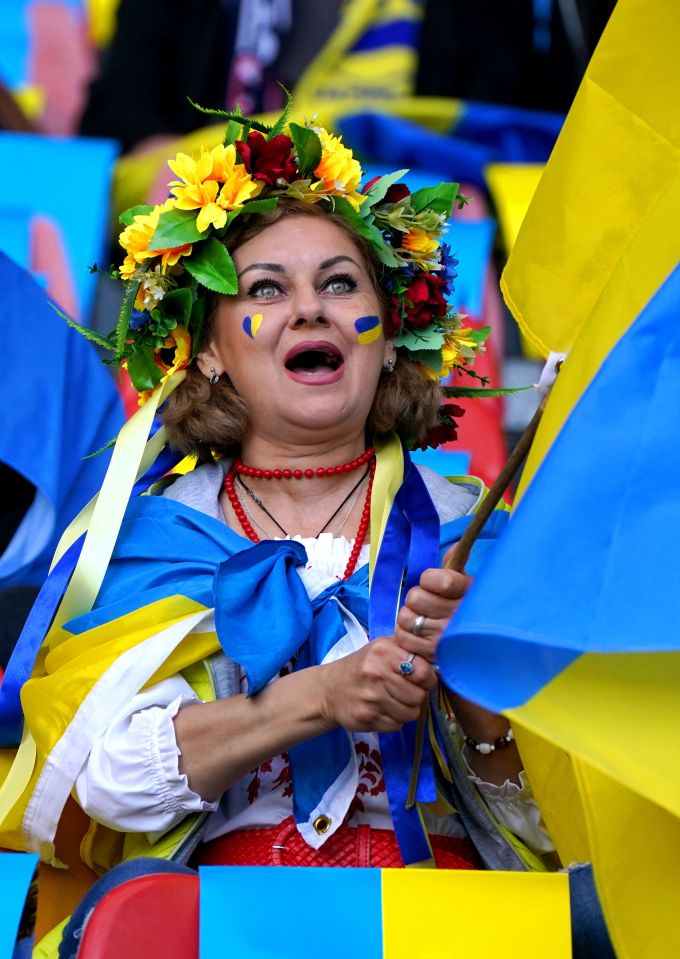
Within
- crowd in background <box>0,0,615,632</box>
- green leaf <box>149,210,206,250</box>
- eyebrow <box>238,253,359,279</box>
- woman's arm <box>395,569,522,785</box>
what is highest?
crowd in background <box>0,0,615,632</box>

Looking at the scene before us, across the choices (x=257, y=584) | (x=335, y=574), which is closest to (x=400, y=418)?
(x=335, y=574)

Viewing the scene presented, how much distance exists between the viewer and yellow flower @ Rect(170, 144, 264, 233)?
3.01 metres

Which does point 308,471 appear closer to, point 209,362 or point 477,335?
point 209,362

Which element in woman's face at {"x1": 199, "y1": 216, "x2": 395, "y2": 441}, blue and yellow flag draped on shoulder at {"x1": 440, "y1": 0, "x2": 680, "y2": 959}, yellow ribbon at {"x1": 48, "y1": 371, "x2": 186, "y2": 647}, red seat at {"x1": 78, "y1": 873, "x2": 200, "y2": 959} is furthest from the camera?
woman's face at {"x1": 199, "y1": 216, "x2": 395, "y2": 441}

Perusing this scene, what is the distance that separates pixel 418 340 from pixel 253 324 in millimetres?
398

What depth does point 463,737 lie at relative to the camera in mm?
2674

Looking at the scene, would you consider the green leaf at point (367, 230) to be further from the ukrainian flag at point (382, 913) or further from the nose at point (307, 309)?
the ukrainian flag at point (382, 913)

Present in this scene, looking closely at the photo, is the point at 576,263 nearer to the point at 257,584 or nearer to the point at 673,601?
the point at 257,584

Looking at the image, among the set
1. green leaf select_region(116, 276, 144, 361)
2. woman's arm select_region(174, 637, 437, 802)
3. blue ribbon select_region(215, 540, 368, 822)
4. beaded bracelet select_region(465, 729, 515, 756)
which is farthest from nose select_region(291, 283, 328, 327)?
beaded bracelet select_region(465, 729, 515, 756)

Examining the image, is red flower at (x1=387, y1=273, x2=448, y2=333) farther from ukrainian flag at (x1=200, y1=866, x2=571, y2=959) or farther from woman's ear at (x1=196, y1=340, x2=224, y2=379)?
ukrainian flag at (x1=200, y1=866, x2=571, y2=959)

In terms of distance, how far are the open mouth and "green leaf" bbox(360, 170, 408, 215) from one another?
364 mm

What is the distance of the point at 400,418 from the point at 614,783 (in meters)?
1.17

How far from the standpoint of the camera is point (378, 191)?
10.4 feet

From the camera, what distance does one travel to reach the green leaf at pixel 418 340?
3176 millimetres
